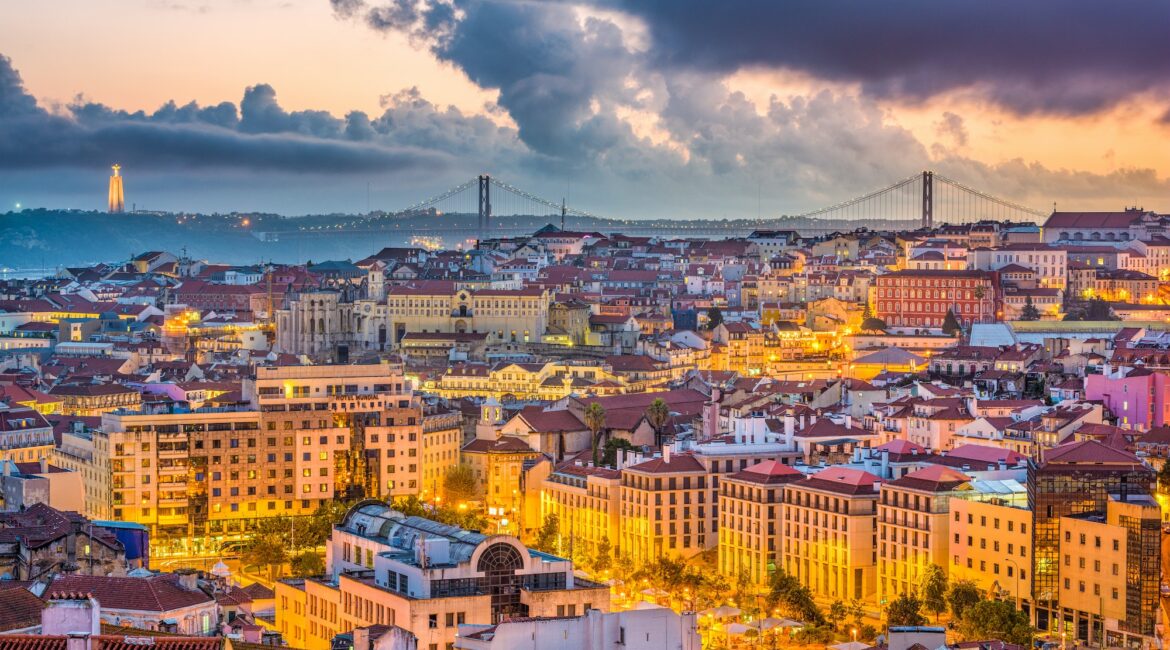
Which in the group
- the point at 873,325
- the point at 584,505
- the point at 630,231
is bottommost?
the point at 584,505

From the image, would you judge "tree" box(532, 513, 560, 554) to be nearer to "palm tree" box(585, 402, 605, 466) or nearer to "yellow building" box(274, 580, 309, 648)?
"palm tree" box(585, 402, 605, 466)

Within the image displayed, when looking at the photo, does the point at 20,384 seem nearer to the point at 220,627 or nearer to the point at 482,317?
the point at 482,317

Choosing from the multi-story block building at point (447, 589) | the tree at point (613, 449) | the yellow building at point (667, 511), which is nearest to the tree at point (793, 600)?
the multi-story block building at point (447, 589)

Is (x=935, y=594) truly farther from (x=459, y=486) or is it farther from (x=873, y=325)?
(x=873, y=325)

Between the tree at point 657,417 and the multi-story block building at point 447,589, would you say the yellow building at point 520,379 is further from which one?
the multi-story block building at point 447,589

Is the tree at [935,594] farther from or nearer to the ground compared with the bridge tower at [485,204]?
nearer to the ground

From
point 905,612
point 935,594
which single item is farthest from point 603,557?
point 905,612

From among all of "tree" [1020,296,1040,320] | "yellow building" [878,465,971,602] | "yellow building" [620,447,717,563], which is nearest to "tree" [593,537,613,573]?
"yellow building" [620,447,717,563]
